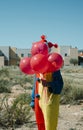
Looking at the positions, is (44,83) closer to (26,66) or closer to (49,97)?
(49,97)

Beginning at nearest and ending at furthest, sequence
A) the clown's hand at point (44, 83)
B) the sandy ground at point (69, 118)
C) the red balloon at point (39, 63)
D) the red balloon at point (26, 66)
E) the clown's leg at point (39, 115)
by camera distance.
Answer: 1. the red balloon at point (39, 63)
2. the red balloon at point (26, 66)
3. the clown's hand at point (44, 83)
4. the clown's leg at point (39, 115)
5. the sandy ground at point (69, 118)

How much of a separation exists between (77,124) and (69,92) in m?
4.36

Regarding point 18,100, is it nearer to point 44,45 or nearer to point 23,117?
point 23,117

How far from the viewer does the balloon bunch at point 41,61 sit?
5625 mm

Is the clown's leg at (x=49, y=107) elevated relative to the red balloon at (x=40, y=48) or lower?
lower

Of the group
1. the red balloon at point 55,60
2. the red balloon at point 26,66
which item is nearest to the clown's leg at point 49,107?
the red balloon at point 26,66

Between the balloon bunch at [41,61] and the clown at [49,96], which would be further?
the clown at [49,96]

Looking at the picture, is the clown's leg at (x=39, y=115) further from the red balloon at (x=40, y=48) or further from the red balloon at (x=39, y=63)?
the red balloon at (x=40, y=48)

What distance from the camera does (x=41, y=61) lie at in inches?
220

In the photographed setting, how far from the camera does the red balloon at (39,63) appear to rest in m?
5.59

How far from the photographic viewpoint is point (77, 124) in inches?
355

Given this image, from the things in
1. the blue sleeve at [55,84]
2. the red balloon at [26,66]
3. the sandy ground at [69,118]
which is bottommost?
the sandy ground at [69,118]

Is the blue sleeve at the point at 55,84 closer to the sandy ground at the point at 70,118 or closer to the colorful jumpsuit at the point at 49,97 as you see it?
the colorful jumpsuit at the point at 49,97

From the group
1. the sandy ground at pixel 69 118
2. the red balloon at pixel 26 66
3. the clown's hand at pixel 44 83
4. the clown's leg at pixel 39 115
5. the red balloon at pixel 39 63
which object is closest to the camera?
the red balloon at pixel 39 63
